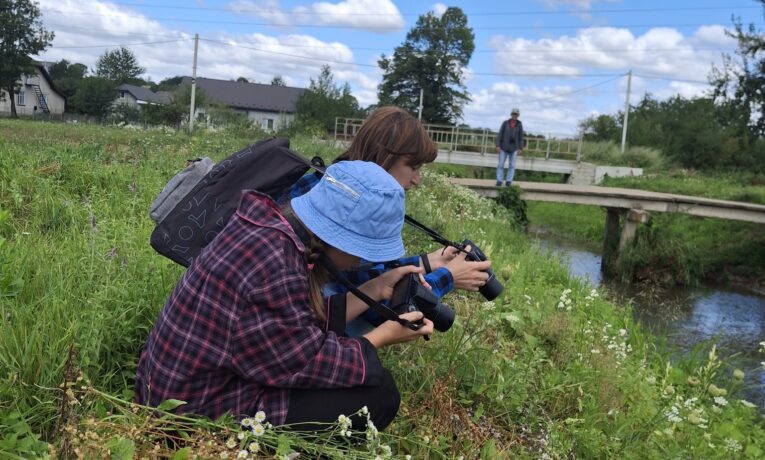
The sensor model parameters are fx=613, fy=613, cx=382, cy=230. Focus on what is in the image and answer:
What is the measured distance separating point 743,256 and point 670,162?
54.6ft

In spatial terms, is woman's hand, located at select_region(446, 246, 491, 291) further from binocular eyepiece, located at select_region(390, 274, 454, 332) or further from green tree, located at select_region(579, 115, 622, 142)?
green tree, located at select_region(579, 115, 622, 142)

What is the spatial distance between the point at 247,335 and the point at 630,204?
47.1 ft

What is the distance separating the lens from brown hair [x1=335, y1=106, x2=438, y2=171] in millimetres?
2799

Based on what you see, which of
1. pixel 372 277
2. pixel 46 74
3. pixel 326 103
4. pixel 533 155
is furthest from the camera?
pixel 46 74

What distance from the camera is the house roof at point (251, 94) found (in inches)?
2441

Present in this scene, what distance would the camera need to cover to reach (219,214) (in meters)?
2.14

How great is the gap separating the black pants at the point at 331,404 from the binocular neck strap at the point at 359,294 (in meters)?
0.18

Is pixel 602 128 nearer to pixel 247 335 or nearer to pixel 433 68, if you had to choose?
pixel 433 68

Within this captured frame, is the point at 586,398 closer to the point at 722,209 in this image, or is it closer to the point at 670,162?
the point at 722,209

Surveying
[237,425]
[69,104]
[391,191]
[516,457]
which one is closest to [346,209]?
[391,191]

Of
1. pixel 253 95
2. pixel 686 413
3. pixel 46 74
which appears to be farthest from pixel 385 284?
pixel 253 95

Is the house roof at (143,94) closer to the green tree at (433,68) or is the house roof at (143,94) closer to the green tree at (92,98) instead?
the green tree at (92,98)

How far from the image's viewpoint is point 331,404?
1878 mm

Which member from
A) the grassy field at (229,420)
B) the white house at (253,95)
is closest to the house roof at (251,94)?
the white house at (253,95)
